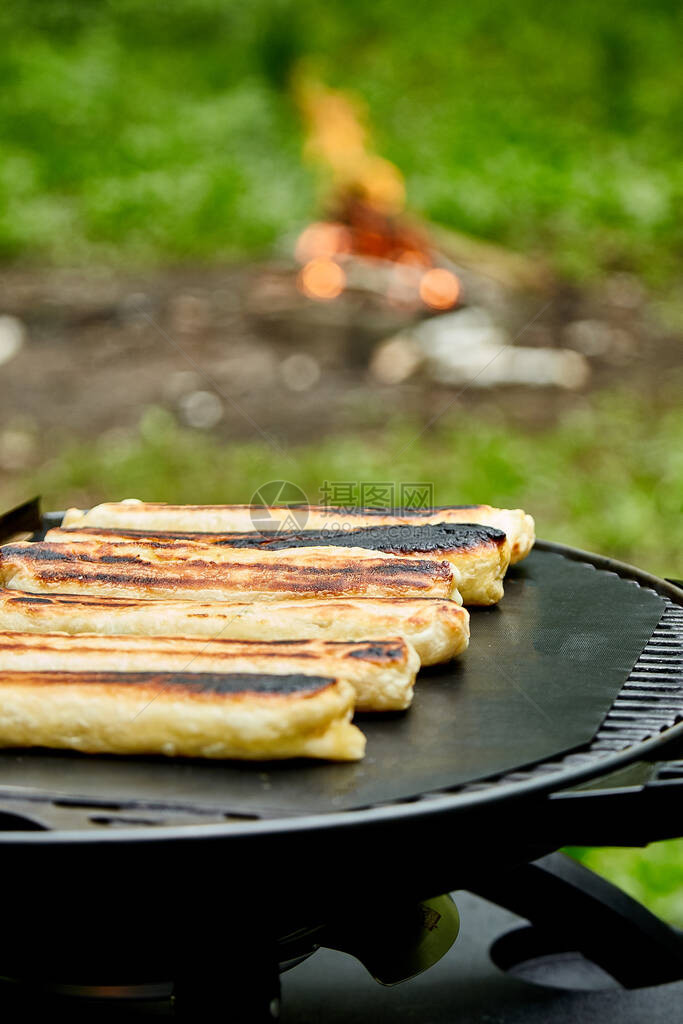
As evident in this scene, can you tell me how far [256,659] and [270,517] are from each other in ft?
3.40

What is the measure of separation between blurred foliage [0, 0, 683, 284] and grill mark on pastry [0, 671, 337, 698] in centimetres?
699

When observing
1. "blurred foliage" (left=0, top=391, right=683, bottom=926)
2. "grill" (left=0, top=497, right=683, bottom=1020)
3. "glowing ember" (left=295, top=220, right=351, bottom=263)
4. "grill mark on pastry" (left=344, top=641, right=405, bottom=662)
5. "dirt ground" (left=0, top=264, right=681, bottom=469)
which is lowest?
"grill" (left=0, top=497, right=683, bottom=1020)

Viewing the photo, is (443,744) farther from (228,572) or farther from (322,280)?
(322,280)

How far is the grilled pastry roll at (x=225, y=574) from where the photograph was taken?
2.12 metres

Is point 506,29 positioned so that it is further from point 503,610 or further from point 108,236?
point 503,610

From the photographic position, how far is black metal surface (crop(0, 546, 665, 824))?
1527 millimetres

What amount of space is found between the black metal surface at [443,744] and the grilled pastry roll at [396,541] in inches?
4.4

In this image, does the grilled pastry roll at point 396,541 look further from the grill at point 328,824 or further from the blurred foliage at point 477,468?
the blurred foliage at point 477,468

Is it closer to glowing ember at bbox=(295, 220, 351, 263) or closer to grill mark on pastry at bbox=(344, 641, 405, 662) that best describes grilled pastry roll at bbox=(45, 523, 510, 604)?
grill mark on pastry at bbox=(344, 641, 405, 662)

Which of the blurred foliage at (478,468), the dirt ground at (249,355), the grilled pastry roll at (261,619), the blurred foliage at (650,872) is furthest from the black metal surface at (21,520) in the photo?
the dirt ground at (249,355)

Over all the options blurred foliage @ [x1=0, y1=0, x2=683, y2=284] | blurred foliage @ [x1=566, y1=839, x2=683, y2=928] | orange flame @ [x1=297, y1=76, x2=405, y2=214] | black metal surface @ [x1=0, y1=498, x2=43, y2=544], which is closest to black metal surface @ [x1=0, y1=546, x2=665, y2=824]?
black metal surface @ [x1=0, y1=498, x2=43, y2=544]

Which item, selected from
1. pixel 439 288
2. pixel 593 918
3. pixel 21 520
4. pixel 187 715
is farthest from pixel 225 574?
pixel 439 288

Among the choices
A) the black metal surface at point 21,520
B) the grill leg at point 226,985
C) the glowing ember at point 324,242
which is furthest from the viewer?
the glowing ember at point 324,242

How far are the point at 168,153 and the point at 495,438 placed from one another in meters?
4.80
